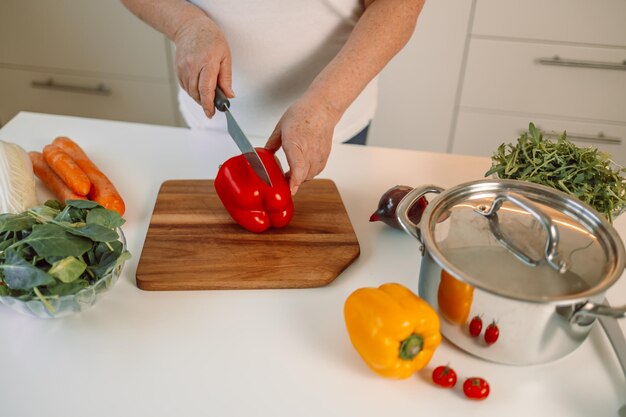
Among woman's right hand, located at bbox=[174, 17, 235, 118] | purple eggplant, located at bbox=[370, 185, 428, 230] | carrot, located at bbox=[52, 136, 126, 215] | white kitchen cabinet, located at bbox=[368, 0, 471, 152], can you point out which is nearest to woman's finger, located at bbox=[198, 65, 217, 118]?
woman's right hand, located at bbox=[174, 17, 235, 118]

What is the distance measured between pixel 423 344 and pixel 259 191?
0.39 metres

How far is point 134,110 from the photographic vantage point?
2.46 m

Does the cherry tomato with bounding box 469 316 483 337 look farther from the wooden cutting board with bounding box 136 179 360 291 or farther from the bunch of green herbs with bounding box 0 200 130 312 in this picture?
the bunch of green herbs with bounding box 0 200 130 312

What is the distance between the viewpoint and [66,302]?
733 millimetres

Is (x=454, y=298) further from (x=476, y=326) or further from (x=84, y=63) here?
(x=84, y=63)

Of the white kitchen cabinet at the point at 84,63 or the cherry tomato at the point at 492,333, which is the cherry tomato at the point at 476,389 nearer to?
the cherry tomato at the point at 492,333

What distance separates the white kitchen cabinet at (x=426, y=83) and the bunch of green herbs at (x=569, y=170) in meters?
1.29

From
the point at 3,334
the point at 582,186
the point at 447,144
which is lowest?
the point at 447,144

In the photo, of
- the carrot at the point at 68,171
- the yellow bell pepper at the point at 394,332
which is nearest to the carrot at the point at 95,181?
the carrot at the point at 68,171

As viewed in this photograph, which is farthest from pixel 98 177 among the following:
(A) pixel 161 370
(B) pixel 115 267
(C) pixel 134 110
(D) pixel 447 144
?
(D) pixel 447 144

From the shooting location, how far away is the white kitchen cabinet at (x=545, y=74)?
202 centimetres

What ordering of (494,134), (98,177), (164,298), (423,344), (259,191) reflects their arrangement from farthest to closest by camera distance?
1. (494,134)
2. (98,177)
3. (259,191)
4. (164,298)
5. (423,344)

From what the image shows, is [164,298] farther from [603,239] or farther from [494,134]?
[494,134]

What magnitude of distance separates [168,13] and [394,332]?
0.84m
